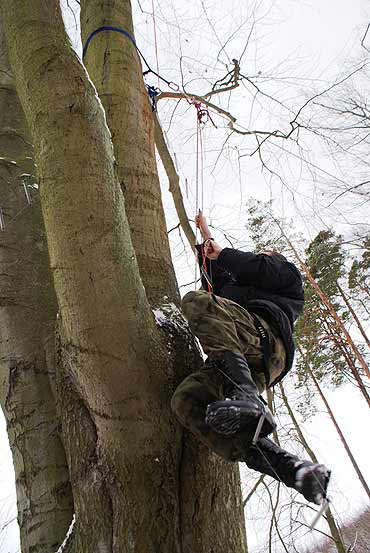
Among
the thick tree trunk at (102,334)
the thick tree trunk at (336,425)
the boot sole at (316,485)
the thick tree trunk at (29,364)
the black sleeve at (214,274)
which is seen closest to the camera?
the boot sole at (316,485)

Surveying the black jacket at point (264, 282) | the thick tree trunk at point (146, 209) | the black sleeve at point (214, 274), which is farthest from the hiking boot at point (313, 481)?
the black sleeve at point (214, 274)

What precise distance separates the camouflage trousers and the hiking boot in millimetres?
188

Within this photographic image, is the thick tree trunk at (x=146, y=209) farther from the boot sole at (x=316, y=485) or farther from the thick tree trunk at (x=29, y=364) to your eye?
the thick tree trunk at (x=29, y=364)

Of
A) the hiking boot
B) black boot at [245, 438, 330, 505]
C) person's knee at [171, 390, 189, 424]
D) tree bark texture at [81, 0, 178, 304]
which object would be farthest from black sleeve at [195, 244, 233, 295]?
the hiking boot

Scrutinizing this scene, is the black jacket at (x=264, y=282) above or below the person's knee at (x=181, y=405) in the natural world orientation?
above

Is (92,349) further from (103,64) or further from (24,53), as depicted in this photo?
(103,64)

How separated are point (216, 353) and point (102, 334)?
459 millimetres

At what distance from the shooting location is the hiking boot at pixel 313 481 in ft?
3.30

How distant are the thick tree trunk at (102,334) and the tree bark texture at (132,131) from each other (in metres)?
0.40

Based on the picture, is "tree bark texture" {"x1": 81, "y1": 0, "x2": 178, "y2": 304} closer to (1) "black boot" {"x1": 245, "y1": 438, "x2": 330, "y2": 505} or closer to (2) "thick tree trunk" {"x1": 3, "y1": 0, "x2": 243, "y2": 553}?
(2) "thick tree trunk" {"x1": 3, "y1": 0, "x2": 243, "y2": 553}

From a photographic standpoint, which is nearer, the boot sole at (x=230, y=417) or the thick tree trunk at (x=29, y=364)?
the boot sole at (x=230, y=417)

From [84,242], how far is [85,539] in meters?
0.92

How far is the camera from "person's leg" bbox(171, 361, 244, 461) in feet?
3.91

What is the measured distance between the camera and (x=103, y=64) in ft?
6.61
